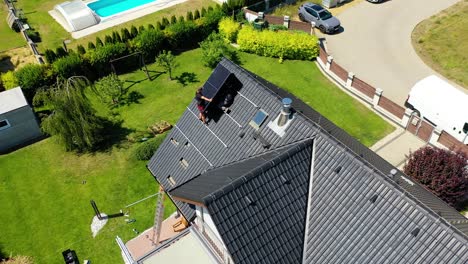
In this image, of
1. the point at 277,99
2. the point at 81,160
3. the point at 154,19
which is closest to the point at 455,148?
the point at 277,99

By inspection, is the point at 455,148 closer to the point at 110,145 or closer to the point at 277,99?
the point at 277,99

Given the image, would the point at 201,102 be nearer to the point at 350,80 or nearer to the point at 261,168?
the point at 261,168

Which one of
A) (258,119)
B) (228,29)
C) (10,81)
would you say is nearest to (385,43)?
(228,29)

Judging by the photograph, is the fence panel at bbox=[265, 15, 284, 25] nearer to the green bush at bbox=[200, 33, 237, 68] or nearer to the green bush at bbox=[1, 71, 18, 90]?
the green bush at bbox=[200, 33, 237, 68]

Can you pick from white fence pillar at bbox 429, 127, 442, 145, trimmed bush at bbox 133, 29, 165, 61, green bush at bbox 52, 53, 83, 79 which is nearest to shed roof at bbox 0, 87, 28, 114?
green bush at bbox 52, 53, 83, 79

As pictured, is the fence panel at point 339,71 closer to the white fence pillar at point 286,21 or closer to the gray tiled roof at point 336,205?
the white fence pillar at point 286,21
